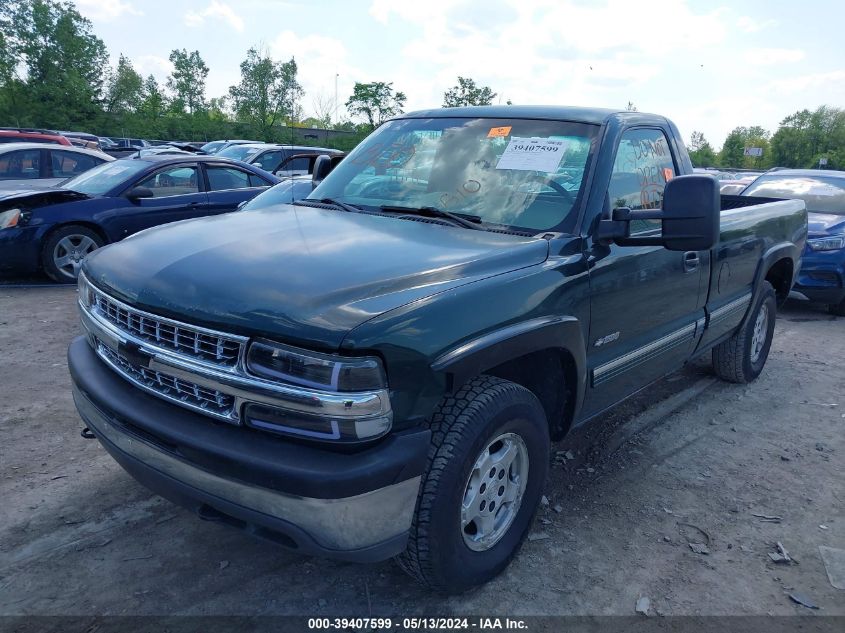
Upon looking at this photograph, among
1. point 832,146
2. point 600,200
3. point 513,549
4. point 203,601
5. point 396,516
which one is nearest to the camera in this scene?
point 396,516

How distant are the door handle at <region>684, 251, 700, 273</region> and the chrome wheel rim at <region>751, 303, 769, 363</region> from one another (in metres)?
1.69

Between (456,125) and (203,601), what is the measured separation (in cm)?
263

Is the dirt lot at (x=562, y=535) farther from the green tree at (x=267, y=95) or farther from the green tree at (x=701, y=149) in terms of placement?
the green tree at (x=701, y=149)

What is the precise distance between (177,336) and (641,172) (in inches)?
101

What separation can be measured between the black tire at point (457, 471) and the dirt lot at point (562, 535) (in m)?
0.21

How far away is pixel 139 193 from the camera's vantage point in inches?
325

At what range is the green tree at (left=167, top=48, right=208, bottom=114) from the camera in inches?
2948

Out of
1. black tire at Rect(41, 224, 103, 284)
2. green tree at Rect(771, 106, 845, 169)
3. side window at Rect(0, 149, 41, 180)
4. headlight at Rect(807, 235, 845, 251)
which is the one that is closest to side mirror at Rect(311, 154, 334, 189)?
black tire at Rect(41, 224, 103, 284)

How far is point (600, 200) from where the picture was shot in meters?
3.23

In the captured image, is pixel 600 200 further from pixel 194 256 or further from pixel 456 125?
pixel 194 256

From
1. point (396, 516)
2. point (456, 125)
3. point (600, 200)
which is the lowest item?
point (396, 516)

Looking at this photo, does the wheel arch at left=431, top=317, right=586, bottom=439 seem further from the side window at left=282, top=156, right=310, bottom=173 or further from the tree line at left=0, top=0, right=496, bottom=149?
the tree line at left=0, top=0, right=496, bottom=149

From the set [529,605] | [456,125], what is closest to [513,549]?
[529,605]

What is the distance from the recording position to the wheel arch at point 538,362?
7.73ft
